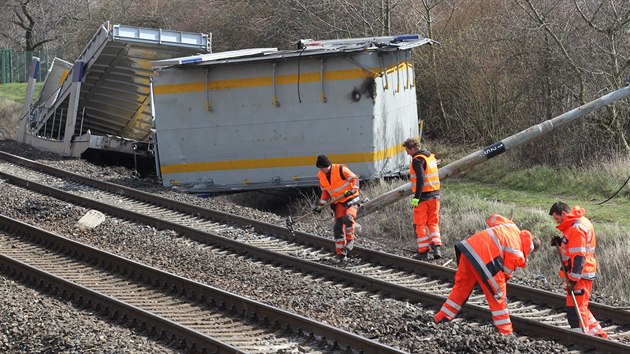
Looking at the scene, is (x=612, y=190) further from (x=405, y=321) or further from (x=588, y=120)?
(x=405, y=321)

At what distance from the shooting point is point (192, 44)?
19.6 meters

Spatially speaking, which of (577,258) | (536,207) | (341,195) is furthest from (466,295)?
(536,207)

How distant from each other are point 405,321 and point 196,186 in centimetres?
954

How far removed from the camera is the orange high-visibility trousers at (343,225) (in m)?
11.7

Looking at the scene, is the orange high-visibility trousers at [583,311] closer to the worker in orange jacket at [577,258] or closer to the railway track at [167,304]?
the worker in orange jacket at [577,258]

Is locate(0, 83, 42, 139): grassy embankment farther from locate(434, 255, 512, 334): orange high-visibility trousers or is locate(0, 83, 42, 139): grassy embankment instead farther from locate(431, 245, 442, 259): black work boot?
locate(434, 255, 512, 334): orange high-visibility trousers

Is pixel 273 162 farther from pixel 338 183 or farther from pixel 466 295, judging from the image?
pixel 466 295

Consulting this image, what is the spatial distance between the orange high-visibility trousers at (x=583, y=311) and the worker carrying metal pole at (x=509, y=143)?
5.47m

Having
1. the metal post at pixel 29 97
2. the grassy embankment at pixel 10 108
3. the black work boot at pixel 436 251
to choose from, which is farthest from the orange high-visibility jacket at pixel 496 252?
the grassy embankment at pixel 10 108

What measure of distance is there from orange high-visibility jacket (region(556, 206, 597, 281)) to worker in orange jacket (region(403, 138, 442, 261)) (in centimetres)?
329

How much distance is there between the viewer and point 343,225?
1176cm

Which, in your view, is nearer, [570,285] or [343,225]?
[570,285]

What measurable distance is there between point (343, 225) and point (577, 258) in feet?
13.7

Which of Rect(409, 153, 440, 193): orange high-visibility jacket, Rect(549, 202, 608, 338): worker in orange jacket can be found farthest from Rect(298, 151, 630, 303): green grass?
Rect(549, 202, 608, 338): worker in orange jacket
